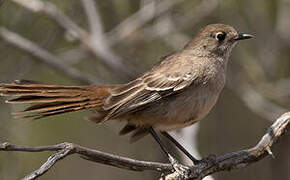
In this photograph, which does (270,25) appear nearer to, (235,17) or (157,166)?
(235,17)

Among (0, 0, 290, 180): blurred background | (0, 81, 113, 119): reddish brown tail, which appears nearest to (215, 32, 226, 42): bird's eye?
(0, 0, 290, 180): blurred background

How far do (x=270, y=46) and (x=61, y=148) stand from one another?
418cm

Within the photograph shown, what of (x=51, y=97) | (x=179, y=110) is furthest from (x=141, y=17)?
(x=51, y=97)

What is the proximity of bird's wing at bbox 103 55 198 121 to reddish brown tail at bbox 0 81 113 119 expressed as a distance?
12 cm

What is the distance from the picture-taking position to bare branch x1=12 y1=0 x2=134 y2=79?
17.5 ft

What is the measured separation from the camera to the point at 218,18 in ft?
22.6

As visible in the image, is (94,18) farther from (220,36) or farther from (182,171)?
(182,171)

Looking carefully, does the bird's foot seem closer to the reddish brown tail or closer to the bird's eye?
the reddish brown tail

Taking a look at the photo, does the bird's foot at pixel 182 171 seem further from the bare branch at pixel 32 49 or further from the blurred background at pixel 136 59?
the bare branch at pixel 32 49

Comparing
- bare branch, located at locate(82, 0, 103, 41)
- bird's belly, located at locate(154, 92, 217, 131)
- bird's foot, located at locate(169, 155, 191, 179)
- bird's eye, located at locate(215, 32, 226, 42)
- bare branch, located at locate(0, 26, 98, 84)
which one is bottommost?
Answer: bird's foot, located at locate(169, 155, 191, 179)

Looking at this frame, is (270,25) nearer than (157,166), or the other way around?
(157,166)

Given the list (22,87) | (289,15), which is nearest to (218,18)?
(289,15)

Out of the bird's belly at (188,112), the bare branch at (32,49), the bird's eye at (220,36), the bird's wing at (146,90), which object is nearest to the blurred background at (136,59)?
the bare branch at (32,49)

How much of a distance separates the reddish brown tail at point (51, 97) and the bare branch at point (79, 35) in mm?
1191
